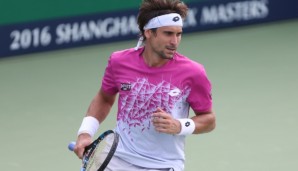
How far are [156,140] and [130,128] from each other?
0.18 metres

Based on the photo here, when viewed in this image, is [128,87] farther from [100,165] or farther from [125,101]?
[100,165]

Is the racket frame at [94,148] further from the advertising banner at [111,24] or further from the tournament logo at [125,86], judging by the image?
the advertising banner at [111,24]

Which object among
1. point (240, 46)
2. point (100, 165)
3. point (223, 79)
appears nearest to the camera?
point (100, 165)

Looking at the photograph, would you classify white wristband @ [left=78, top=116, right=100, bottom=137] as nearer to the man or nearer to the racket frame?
the man

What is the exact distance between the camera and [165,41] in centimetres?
520

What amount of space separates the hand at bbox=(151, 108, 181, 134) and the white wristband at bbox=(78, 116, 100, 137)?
609 mm

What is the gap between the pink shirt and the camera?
5.22m

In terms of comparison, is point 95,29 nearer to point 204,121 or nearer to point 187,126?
point 204,121

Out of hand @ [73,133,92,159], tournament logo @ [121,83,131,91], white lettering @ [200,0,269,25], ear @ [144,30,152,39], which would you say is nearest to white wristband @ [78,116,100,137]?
hand @ [73,133,92,159]

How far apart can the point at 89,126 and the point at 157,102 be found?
50 cm

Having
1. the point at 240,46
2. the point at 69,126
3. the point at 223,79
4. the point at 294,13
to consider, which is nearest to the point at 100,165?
the point at 69,126

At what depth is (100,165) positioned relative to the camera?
16.8 feet

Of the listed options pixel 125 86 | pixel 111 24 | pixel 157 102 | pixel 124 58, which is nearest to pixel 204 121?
pixel 157 102

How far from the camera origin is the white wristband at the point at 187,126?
5.09m
